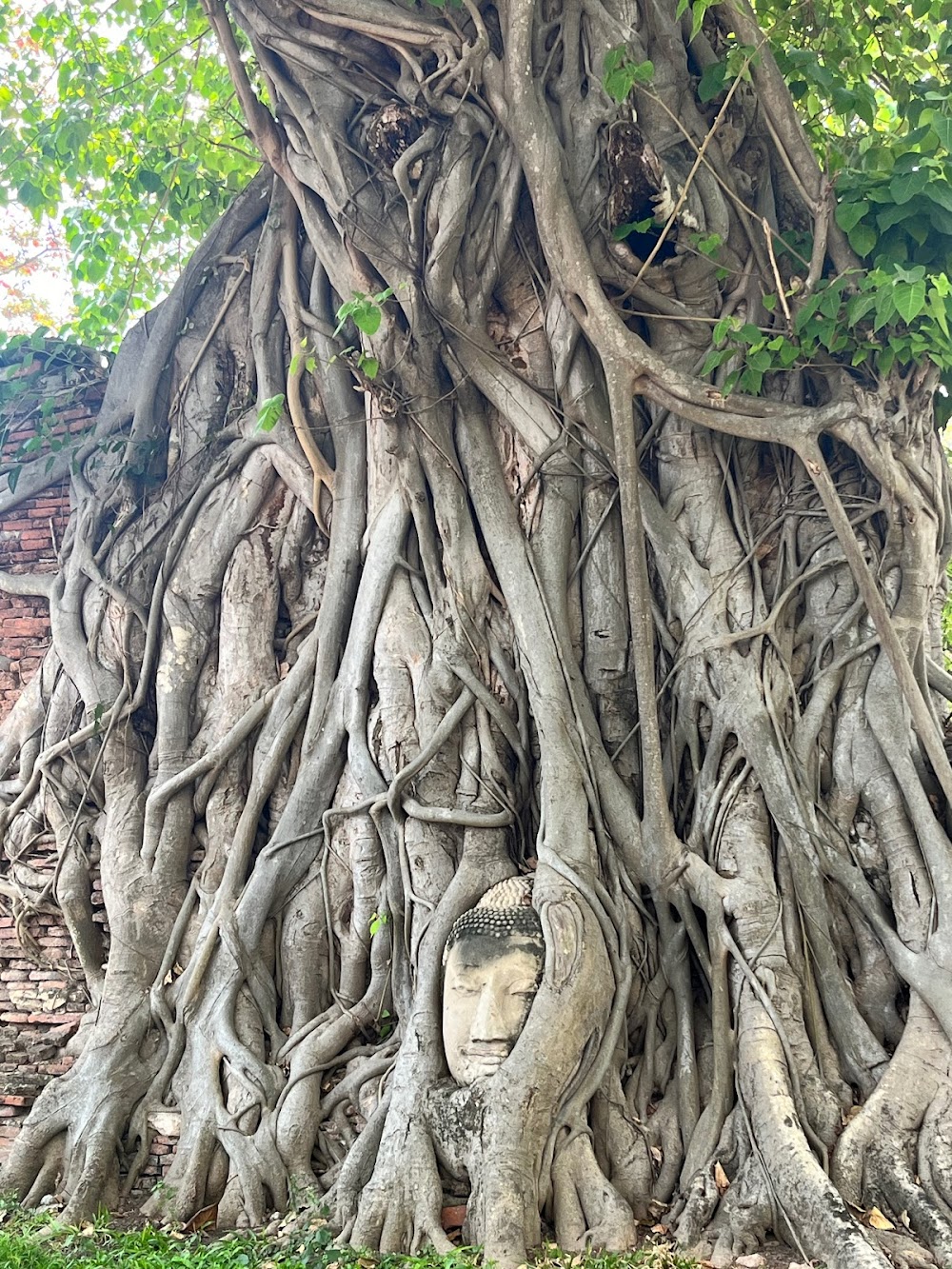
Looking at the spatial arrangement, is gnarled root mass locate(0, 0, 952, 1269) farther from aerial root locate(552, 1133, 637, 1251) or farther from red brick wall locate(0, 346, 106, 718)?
red brick wall locate(0, 346, 106, 718)

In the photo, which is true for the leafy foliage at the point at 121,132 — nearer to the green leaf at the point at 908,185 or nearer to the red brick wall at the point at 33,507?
the red brick wall at the point at 33,507

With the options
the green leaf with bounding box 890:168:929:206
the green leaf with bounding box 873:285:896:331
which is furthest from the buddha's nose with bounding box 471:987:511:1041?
the green leaf with bounding box 890:168:929:206

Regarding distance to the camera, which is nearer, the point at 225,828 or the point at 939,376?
the point at 939,376

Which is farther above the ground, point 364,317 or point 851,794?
point 364,317

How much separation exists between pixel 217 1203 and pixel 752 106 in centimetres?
468

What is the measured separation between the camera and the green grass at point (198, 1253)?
2758 millimetres

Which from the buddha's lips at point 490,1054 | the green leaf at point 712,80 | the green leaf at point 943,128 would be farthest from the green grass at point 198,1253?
the green leaf at point 712,80

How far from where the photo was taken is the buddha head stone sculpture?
3.26 m

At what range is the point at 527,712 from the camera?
4059 mm

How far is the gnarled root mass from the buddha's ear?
0.02 m

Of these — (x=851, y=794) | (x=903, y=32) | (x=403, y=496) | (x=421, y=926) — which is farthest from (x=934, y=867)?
(x=903, y=32)

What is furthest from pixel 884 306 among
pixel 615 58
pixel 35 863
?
pixel 35 863

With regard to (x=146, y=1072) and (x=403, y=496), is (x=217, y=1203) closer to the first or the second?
(x=146, y=1072)

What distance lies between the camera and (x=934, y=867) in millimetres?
3277
